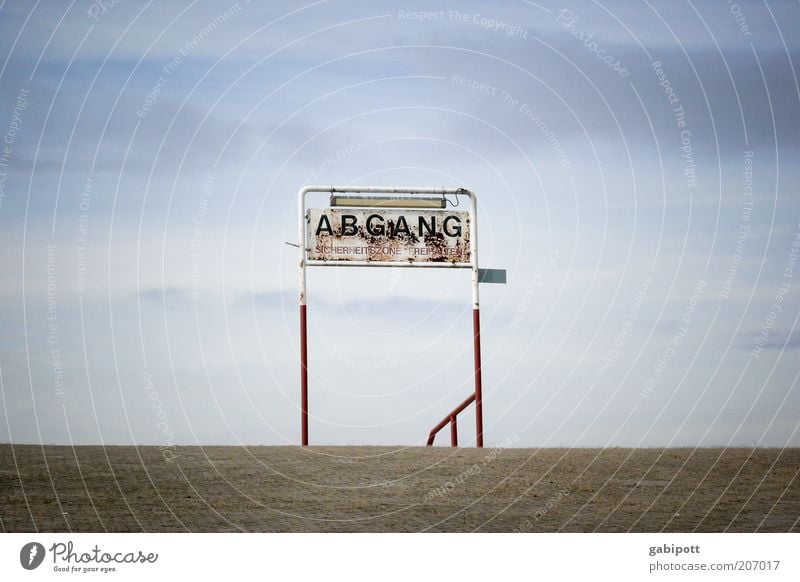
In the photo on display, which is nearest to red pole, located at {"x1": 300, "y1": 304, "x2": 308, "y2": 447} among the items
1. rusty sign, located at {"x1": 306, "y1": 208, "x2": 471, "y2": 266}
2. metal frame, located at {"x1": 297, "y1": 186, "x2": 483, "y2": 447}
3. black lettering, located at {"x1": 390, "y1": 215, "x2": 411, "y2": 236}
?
metal frame, located at {"x1": 297, "y1": 186, "x2": 483, "y2": 447}

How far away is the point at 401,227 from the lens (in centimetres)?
1739

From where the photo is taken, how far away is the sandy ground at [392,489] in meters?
11.7

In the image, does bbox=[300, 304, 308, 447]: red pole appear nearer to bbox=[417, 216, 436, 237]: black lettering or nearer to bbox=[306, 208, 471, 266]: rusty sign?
bbox=[306, 208, 471, 266]: rusty sign

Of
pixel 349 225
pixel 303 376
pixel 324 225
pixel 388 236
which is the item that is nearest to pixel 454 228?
pixel 388 236

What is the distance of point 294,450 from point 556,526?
5.24 m

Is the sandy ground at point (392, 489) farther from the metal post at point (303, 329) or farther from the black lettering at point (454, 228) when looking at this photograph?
the black lettering at point (454, 228)

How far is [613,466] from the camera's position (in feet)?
49.4

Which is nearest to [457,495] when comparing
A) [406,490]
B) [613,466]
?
[406,490]

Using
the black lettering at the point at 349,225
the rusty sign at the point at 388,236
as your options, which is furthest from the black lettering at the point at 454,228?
the black lettering at the point at 349,225

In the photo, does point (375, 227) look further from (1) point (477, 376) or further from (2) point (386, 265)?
(1) point (477, 376)

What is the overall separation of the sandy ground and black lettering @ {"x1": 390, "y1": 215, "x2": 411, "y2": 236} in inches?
136

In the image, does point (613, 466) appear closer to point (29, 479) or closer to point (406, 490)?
point (406, 490)

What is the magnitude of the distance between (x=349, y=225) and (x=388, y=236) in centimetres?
64
